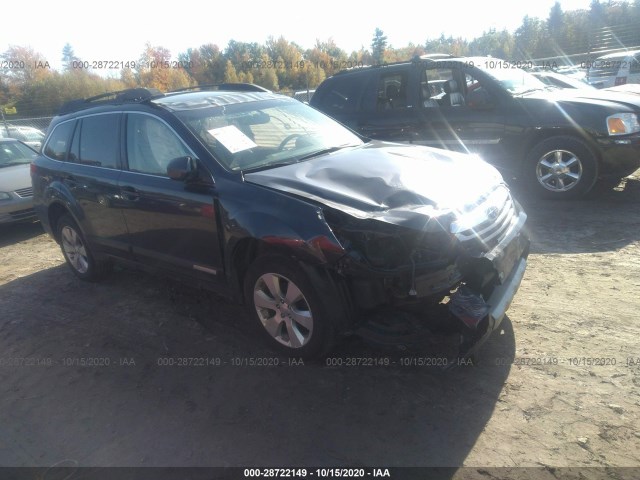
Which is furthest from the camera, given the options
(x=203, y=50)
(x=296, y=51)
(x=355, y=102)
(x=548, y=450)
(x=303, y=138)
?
(x=203, y=50)

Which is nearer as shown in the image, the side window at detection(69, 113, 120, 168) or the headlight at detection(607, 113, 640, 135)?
the side window at detection(69, 113, 120, 168)

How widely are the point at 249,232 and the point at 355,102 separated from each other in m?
4.72

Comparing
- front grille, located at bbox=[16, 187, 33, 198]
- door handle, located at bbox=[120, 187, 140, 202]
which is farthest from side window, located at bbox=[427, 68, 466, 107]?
front grille, located at bbox=[16, 187, 33, 198]

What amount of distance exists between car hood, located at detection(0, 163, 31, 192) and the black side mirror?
5.67 meters

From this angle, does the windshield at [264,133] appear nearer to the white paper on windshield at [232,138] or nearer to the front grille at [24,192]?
the white paper on windshield at [232,138]

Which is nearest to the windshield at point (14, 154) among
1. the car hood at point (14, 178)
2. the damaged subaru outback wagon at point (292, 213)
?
the car hood at point (14, 178)

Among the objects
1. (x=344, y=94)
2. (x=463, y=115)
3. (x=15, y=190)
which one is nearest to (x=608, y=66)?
(x=463, y=115)

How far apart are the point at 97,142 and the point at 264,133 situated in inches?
69.2

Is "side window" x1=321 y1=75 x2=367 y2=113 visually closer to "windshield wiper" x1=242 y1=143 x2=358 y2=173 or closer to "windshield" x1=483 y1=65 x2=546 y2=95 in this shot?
"windshield" x1=483 y1=65 x2=546 y2=95

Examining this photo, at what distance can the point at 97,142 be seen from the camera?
4797 millimetres

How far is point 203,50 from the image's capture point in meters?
50.8

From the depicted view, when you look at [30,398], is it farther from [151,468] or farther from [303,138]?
[303,138]

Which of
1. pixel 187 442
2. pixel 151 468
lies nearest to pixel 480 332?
pixel 187 442

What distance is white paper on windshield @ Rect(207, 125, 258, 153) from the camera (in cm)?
387
